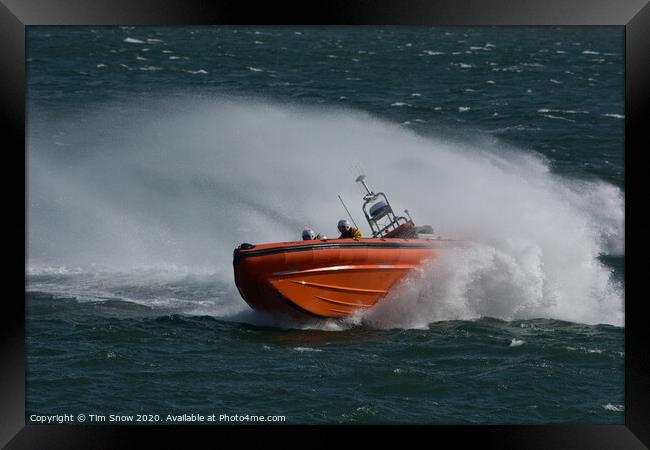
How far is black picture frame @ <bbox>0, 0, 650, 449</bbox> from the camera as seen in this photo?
10.7 metres

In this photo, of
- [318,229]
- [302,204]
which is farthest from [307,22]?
[302,204]

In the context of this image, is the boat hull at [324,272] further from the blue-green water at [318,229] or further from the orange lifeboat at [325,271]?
the blue-green water at [318,229]

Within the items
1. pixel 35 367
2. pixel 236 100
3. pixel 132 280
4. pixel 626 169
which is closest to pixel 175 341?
pixel 35 367

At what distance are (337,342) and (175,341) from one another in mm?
2582

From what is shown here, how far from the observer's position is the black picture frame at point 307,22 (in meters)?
10.7

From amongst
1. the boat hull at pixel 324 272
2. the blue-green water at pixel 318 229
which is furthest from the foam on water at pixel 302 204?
the boat hull at pixel 324 272

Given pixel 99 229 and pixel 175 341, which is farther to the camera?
pixel 99 229

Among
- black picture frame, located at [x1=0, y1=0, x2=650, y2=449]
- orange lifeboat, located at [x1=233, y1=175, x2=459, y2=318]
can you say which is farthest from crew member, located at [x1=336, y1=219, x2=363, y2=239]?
black picture frame, located at [x1=0, y1=0, x2=650, y2=449]

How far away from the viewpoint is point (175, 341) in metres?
16.6

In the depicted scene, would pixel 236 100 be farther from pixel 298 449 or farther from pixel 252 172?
pixel 298 449

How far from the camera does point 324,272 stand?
17594mm

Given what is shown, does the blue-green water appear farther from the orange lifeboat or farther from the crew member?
the crew member

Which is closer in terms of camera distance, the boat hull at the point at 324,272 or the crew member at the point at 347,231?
the boat hull at the point at 324,272

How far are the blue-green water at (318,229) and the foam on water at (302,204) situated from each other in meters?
0.05
